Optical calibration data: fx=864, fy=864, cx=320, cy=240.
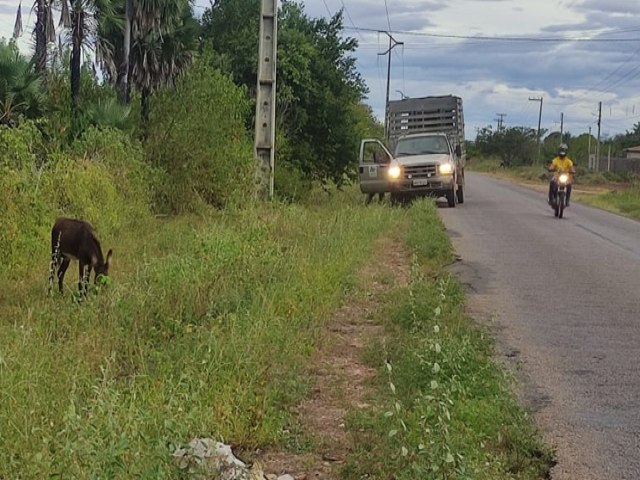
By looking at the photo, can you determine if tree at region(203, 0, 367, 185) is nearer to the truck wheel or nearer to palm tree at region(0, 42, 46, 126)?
the truck wheel

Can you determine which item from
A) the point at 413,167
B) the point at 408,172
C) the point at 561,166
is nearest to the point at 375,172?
the point at 408,172

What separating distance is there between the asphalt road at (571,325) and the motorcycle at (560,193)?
2952 millimetres

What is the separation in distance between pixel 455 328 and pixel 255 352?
2.21m

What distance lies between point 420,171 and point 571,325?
1476 centimetres

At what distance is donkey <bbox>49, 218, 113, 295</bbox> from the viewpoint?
984 cm

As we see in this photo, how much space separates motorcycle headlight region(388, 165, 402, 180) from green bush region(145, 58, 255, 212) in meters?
4.26

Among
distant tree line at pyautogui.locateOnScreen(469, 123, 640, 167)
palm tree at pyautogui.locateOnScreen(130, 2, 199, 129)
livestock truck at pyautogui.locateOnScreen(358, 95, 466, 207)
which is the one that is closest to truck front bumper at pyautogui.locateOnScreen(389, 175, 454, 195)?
livestock truck at pyautogui.locateOnScreen(358, 95, 466, 207)

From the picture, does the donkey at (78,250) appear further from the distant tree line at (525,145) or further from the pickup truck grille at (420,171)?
the distant tree line at (525,145)

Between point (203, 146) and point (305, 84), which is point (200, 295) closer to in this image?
point (203, 146)

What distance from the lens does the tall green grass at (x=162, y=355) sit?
14.5 ft

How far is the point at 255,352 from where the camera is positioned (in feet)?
20.7

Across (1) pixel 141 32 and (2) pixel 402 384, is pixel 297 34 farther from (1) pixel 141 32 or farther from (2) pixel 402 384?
(2) pixel 402 384

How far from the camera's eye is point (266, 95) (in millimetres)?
16938

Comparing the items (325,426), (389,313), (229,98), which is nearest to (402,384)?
→ (325,426)
